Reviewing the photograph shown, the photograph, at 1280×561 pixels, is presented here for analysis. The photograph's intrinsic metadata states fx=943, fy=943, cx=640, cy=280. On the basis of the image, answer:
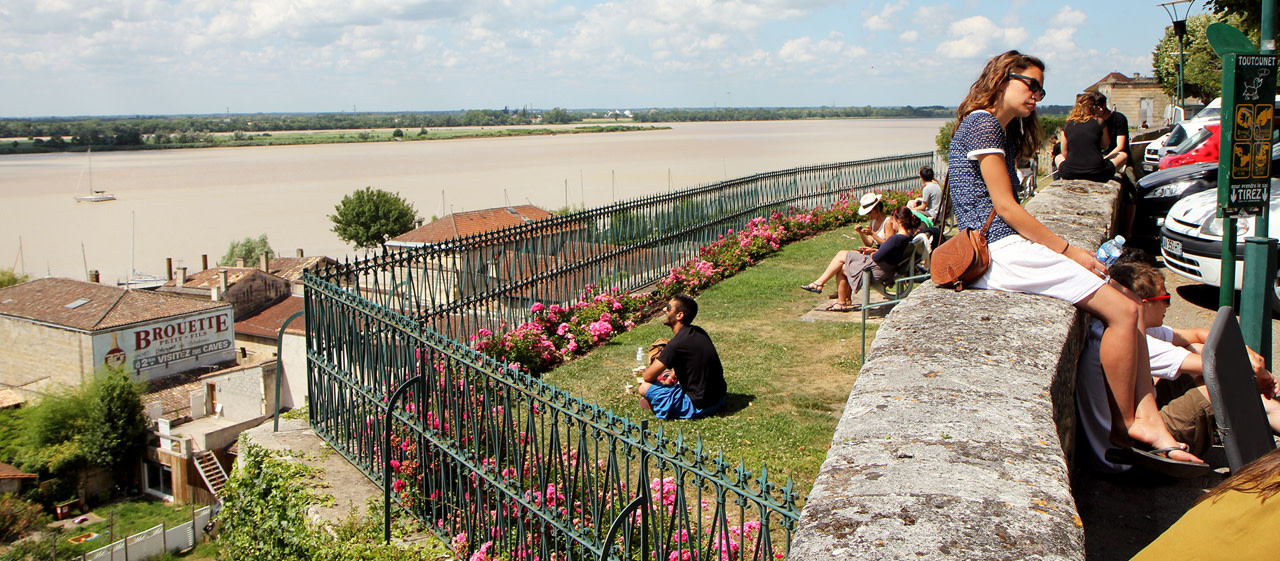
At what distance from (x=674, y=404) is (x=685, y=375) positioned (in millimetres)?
225

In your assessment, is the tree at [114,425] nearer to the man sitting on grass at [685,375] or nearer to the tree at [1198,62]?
the man sitting on grass at [685,375]

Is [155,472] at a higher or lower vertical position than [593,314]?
lower

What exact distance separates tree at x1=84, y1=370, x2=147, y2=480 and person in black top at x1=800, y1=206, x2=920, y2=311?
1299 inches

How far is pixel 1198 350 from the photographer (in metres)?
4.55

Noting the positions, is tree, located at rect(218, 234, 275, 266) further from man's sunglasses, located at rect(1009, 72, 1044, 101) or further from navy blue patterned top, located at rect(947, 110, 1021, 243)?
man's sunglasses, located at rect(1009, 72, 1044, 101)

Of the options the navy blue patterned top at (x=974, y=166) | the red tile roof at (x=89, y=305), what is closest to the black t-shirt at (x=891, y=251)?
the navy blue patterned top at (x=974, y=166)

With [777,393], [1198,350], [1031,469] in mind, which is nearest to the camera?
[1031,469]

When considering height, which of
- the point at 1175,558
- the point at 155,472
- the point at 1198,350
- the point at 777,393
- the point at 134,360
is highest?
the point at 1175,558

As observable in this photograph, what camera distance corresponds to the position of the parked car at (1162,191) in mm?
9477

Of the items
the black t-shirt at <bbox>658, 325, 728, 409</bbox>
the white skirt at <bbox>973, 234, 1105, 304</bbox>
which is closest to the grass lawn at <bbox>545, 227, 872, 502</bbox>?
the black t-shirt at <bbox>658, 325, 728, 409</bbox>

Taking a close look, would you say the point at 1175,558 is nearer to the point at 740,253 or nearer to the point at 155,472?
the point at 740,253

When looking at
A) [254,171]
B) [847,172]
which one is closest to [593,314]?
[847,172]

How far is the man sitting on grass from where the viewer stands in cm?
677

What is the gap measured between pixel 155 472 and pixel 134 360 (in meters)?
8.03
